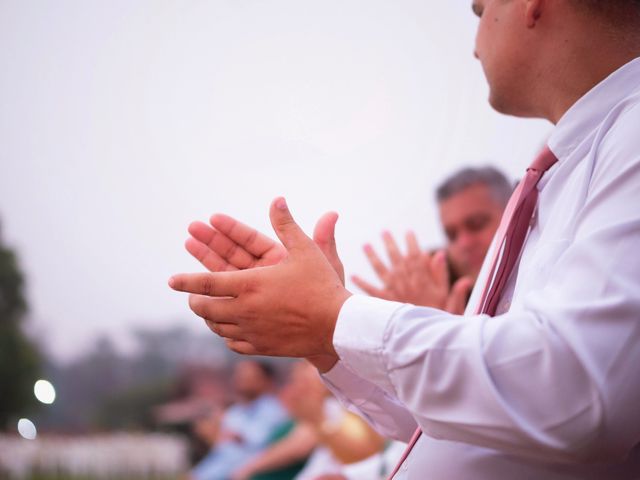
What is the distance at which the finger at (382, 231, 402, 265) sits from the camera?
59.1 inches

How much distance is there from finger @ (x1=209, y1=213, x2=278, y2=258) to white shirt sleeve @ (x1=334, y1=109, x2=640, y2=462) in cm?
23

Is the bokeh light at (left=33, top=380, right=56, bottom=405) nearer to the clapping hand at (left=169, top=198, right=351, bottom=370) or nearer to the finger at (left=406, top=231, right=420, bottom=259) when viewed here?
the finger at (left=406, top=231, right=420, bottom=259)

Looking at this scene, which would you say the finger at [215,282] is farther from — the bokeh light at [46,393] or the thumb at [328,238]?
the bokeh light at [46,393]

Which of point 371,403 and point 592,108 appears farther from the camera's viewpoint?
point 371,403

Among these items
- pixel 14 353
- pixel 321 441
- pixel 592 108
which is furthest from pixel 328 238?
pixel 14 353

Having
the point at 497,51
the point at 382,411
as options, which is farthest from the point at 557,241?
the point at 382,411

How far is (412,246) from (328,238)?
0.67 meters

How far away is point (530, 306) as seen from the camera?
2.10 ft

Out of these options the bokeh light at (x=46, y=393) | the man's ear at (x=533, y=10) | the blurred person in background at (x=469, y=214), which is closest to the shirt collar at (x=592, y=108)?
the man's ear at (x=533, y=10)

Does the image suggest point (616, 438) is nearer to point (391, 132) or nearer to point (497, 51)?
point (497, 51)

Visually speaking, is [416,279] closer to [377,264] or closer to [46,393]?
[377,264]

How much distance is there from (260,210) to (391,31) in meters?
0.46

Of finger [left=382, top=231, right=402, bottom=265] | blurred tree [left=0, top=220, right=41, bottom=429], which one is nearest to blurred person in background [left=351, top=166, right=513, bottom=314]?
finger [left=382, top=231, right=402, bottom=265]

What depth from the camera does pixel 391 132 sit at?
151 centimetres
